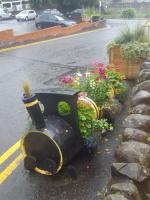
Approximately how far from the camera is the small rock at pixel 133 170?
4.25 m

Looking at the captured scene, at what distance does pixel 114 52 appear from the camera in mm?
9570

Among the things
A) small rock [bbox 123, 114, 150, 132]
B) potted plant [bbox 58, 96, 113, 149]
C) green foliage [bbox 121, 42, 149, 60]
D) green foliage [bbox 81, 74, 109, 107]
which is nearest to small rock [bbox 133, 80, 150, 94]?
green foliage [bbox 81, 74, 109, 107]

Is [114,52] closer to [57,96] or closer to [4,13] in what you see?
[57,96]

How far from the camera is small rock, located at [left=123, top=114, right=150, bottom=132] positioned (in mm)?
5263

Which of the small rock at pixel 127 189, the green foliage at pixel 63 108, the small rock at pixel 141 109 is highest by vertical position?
the green foliage at pixel 63 108

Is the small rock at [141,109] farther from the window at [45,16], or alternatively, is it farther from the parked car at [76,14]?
the parked car at [76,14]

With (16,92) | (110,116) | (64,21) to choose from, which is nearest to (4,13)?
(64,21)

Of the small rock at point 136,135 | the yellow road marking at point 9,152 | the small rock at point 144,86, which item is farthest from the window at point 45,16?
the small rock at point 136,135

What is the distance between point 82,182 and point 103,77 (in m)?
2.55

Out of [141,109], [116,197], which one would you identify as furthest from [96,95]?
[116,197]

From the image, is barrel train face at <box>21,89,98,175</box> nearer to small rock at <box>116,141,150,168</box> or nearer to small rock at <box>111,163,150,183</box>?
small rock at <box>116,141,150,168</box>

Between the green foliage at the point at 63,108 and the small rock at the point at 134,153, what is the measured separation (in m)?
0.98

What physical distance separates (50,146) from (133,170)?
4.18 feet

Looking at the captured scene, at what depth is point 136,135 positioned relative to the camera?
5004 millimetres
